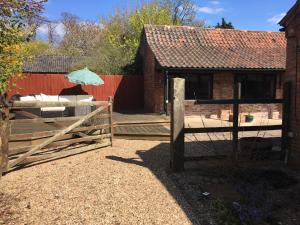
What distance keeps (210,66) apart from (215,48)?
2868 millimetres

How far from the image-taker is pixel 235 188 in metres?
5.27

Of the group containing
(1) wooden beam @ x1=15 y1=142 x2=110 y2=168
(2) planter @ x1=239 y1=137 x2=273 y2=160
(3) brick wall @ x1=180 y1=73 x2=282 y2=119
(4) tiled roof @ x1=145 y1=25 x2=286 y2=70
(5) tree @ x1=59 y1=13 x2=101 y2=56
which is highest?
(5) tree @ x1=59 y1=13 x2=101 y2=56

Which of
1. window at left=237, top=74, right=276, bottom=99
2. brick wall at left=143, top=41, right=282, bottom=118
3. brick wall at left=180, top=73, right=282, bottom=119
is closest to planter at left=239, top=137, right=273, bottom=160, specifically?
brick wall at left=143, top=41, right=282, bottom=118

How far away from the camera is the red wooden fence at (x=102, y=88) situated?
811 inches

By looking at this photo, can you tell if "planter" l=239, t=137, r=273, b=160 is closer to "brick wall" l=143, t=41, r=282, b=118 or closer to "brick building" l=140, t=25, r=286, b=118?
"brick building" l=140, t=25, r=286, b=118

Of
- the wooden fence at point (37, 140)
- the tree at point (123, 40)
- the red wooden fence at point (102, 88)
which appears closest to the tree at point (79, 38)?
the tree at point (123, 40)

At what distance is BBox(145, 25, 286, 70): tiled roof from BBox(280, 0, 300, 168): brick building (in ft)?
27.4

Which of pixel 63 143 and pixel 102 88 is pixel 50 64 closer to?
pixel 102 88

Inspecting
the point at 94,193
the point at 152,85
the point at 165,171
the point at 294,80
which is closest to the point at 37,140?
the point at 94,193

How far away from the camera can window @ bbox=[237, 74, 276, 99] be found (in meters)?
17.3

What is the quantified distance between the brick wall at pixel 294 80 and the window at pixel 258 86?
10654 mm

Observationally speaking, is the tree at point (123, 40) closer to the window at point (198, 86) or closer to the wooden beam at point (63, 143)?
the window at point (198, 86)

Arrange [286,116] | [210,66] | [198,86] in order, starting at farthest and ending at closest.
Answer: [198,86]
[210,66]
[286,116]

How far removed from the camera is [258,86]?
57.4 ft
